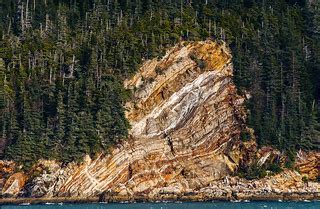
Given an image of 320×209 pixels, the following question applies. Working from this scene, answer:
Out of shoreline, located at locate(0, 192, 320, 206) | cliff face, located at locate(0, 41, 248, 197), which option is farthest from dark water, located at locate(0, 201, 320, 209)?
cliff face, located at locate(0, 41, 248, 197)

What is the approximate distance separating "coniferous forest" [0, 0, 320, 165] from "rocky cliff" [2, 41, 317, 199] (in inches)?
67.9

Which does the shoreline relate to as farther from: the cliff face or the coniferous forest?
the coniferous forest

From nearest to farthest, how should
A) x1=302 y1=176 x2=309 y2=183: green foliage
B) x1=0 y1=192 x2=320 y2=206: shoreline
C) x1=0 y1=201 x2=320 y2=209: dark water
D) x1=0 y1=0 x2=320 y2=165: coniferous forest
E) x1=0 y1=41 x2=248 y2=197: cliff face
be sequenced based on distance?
x1=0 y1=201 x2=320 y2=209: dark water < x1=0 y1=192 x2=320 y2=206: shoreline < x1=0 y1=41 x2=248 y2=197: cliff face < x1=0 y1=0 x2=320 y2=165: coniferous forest < x1=302 y1=176 x2=309 y2=183: green foliage

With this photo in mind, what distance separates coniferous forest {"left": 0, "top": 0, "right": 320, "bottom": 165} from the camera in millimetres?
104625

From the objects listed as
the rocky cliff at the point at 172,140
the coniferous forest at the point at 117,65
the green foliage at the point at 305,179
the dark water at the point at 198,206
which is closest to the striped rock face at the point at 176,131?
the rocky cliff at the point at 172,140

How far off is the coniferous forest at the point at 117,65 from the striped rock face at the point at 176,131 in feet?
5.96

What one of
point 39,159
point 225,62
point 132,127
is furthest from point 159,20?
point 39,159

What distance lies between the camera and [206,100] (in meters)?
110

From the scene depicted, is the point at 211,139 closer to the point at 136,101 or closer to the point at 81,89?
the point at 136,101

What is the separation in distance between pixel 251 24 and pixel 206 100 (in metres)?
19.4

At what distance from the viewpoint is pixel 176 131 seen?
350ft

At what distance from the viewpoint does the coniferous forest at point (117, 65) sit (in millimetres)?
104625

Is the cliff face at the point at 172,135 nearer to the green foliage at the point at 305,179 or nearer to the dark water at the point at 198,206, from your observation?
the dark water at the point at 198,206

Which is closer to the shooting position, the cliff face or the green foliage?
the cliff face
